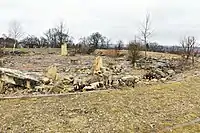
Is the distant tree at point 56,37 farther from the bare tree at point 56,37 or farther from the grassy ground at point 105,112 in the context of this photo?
the grassy ground at point 105,112

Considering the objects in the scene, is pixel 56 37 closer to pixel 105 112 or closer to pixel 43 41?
pixel 43 41

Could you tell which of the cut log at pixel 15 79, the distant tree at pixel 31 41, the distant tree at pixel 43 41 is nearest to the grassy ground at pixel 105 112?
the cut log at pixel 15 79

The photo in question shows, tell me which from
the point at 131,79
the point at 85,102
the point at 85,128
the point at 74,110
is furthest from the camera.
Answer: the point at 131,79

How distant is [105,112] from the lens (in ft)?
27.8

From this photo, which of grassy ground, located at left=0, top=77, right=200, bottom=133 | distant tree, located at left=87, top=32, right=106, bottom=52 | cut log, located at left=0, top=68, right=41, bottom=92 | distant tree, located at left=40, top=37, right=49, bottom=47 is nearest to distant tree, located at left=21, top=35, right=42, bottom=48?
distant tree, located at left=40, top=37, right=49, bottom=47

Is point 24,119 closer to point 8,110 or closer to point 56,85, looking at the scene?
point 8,110

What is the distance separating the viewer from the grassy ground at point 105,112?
295 inches

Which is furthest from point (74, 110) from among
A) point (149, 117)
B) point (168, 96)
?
point (168, 96)

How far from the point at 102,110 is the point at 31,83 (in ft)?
14.1

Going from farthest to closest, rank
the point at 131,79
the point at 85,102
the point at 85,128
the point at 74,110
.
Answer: the point at 131,79
the point at 85,102
the point at 74,110
the point at 85,128

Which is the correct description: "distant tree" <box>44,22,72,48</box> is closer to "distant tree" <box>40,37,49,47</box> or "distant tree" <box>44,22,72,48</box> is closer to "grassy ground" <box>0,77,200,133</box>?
"distant tree" <box>40,37,49,47</box>

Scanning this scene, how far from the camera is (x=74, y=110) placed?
8.58m

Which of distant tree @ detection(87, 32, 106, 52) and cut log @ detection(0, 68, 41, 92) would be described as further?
distant tree @ detection(87, 32, 106, 52)

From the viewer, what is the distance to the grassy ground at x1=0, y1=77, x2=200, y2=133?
748 cm
